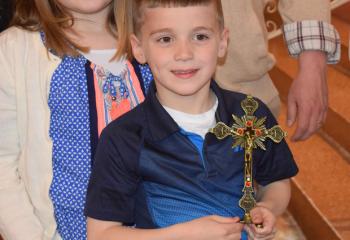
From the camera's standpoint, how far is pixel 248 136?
1.62 metres

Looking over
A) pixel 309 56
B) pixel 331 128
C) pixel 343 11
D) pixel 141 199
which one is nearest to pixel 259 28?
pixel 309 56

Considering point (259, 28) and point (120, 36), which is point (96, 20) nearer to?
point (120, 36)

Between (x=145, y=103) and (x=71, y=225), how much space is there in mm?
501

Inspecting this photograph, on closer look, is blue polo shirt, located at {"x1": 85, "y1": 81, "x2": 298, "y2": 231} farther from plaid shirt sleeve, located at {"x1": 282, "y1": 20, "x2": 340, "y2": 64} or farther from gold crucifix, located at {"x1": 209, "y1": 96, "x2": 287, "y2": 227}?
plaid shirt sleeve, located at {"x1": 282, "y1": 20, "x2": 340, "y2": 64}

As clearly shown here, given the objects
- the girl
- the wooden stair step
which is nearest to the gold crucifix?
the girl

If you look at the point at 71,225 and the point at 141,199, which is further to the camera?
the point at 71,225

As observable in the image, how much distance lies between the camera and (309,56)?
2.26m

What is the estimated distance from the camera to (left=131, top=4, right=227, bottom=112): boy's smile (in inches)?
65.8

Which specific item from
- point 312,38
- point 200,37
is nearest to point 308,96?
point 312,38

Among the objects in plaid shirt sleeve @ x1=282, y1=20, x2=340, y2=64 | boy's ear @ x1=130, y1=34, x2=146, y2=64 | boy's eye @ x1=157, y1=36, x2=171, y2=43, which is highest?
boy's eye @ x1=157, y1=36, x2=171, y2=43

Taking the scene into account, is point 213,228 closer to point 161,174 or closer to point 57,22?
point 161,174

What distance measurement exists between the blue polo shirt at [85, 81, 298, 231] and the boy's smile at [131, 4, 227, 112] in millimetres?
83

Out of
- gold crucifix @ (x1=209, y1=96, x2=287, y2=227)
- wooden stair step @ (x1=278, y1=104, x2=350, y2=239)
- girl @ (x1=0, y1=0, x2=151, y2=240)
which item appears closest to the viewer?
gold crucifix @ (x1=209, y1=96, x2=287, y2=227)

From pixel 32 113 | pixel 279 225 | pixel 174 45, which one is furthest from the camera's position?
pixel 279 225
